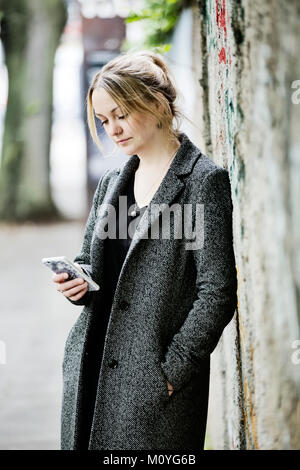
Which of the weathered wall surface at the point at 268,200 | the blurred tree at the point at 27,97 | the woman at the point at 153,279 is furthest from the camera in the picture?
the blurred tree at the point at 27,97

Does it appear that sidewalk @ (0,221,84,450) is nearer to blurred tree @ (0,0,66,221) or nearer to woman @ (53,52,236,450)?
blurred tree @ (0,0,66,221)

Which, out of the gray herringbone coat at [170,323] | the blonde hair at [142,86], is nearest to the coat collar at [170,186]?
the gray herringbone coat at [170,323]

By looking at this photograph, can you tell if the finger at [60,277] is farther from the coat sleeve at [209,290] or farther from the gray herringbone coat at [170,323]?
the coat sleeve at [209,290]

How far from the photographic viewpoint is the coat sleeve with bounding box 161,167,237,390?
2.02m

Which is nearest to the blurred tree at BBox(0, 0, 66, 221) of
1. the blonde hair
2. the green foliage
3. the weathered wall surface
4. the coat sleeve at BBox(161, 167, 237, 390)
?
the green foliage

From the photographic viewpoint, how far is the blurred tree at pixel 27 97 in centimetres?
1232

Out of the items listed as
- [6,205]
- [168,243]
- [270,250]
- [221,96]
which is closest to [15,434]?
[168,243]

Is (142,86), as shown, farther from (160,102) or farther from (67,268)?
(67,268)

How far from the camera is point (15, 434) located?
157 inches

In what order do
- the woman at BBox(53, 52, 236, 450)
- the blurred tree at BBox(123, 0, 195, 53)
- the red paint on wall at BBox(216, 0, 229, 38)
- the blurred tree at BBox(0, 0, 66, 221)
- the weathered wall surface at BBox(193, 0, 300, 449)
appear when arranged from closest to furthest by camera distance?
1. the weathered wall surface at BBox(193, 0, 300, 449)
2. the red paint on wall at BBox(216, 0, 229, 38)
3. the woman at BBox(53, 52, 236, 450)
4. the blurred tree at BBox(123, 0, 195, 53)
5. the blurred tree at BBox(0, 0, 66, 221)

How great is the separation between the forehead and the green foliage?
5.32 feet

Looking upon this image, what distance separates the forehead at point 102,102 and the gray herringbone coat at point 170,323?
0.28 meters

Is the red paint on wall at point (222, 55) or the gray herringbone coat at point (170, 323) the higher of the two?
the red paint on wall at point (222, 55)

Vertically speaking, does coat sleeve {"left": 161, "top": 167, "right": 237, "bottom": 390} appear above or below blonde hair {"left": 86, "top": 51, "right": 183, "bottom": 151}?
below
